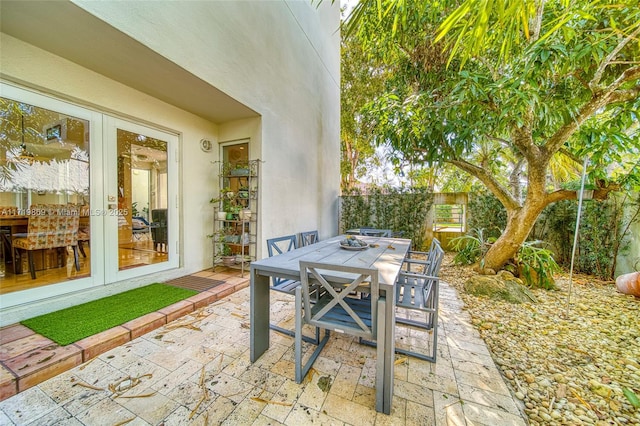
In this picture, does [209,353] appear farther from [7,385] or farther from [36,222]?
[36,222]

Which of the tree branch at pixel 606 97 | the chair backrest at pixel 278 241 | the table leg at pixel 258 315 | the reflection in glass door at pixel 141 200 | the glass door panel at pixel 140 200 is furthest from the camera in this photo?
the reflection in glass door at pixel 141 200

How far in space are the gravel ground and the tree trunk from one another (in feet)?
2.17

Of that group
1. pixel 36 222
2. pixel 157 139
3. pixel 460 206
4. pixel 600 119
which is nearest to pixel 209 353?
pixel 36 222

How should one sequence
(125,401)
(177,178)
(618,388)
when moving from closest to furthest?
1. (125,401)
2. (618,388)
3. (177,178)

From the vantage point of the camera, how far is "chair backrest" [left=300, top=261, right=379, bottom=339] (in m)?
1.51

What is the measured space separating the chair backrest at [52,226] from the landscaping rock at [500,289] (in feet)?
17.1

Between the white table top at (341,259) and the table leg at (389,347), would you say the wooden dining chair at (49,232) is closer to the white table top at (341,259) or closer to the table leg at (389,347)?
the white table top at (341,259)

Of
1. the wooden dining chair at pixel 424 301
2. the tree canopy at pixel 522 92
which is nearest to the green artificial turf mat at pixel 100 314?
the wooden dining chair at pixel 424 301

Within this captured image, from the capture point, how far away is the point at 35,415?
55.2 inches

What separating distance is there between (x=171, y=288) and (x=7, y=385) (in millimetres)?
1660

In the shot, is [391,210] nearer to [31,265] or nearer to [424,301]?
[424,301]

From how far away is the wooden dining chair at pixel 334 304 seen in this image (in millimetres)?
1528

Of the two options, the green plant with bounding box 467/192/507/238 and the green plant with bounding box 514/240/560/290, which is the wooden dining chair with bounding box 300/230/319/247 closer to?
the green plant with bounding box 514/240/560/290

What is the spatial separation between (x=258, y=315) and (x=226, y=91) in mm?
2837
